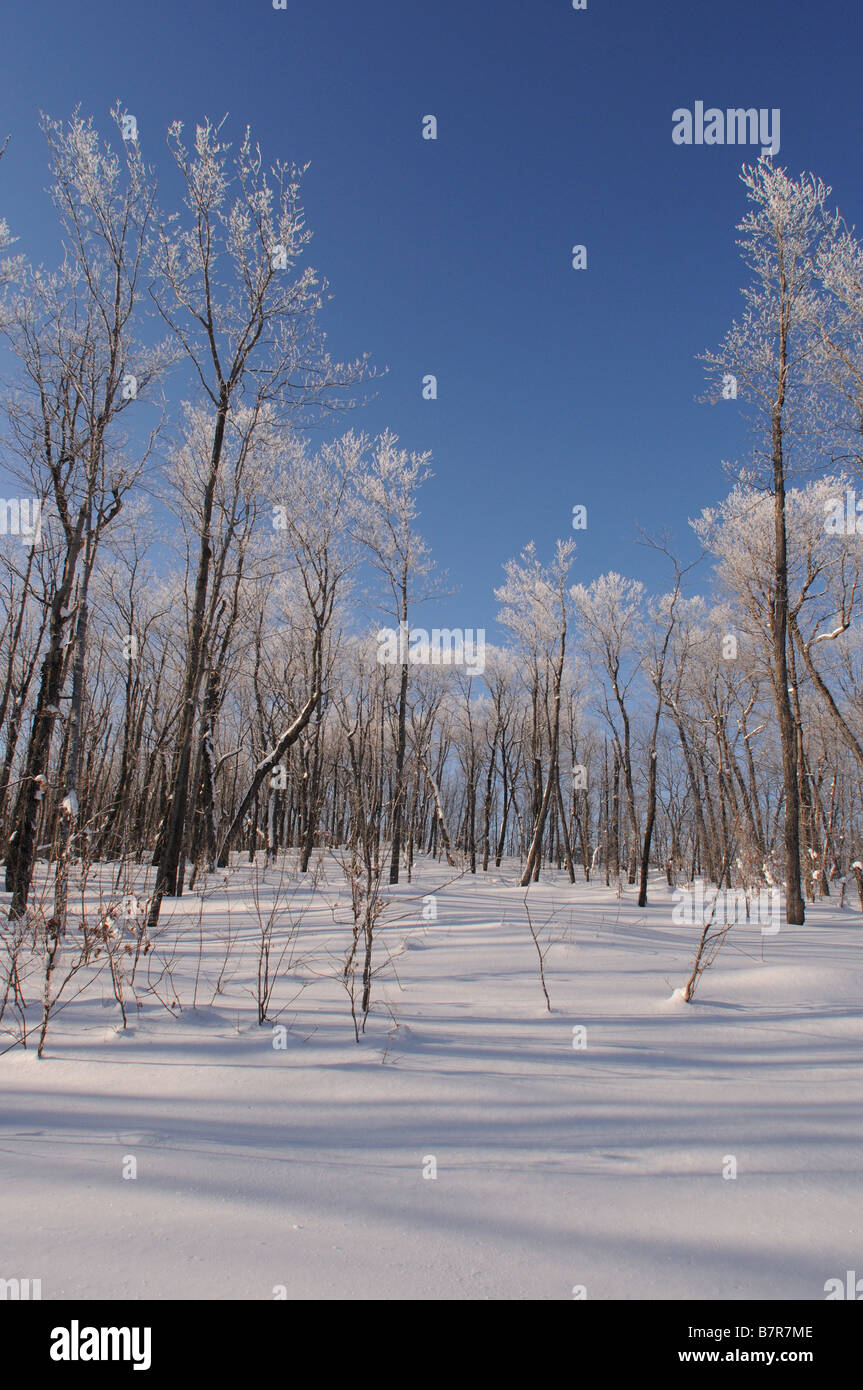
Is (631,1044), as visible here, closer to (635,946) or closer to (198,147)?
(635,946)

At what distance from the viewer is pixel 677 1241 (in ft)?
6.69

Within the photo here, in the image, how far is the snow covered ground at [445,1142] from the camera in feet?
6.08

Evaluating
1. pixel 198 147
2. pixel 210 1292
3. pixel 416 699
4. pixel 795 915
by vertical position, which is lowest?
pixel 795 915

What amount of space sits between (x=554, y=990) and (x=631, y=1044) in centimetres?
114

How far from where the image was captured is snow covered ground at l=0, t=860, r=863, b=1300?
185 cm

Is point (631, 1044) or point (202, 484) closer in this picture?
point (631, 1044)

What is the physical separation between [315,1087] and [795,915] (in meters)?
9.83

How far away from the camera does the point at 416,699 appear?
103 ft

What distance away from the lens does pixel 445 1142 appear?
2703mm

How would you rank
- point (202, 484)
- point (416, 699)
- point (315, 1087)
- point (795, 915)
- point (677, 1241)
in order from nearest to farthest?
point (677, 1241)
point (315, 1087)
point (795, 915)
point (202, 484)
point (416, 699)

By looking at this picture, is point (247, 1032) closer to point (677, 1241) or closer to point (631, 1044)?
point (631, 1044)

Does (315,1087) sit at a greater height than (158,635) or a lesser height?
lesser
